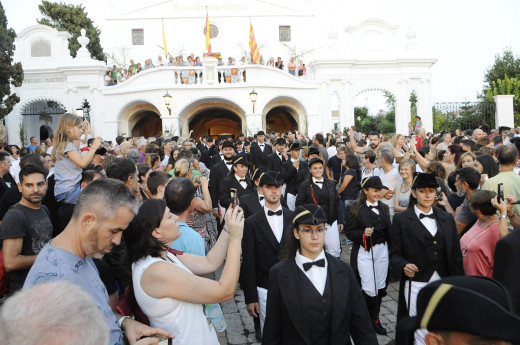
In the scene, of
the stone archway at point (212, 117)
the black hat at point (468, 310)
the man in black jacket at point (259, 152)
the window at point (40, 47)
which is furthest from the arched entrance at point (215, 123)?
the black hat at point (468, 310)

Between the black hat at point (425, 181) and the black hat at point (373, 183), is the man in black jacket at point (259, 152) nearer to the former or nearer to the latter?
the black hat at point (373, 183)

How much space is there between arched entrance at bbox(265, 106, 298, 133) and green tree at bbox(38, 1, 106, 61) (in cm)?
2018

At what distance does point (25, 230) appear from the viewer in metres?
3.88

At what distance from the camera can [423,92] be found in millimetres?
26891

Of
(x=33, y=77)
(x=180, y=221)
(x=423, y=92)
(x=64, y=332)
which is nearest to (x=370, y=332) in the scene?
(x=180, y=221)

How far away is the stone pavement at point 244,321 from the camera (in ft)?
16.8

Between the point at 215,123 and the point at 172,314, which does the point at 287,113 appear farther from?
the point at 172,314

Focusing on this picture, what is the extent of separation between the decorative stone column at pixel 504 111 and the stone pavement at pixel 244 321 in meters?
17.3

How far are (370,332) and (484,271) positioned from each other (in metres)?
1.66

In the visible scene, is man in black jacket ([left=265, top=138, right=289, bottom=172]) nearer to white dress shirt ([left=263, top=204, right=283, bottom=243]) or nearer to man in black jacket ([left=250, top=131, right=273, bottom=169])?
man in black jacket ([left=250, top=131, right=273, bottom=169])

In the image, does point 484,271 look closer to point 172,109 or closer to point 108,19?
point 172,109

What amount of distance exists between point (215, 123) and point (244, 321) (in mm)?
32546

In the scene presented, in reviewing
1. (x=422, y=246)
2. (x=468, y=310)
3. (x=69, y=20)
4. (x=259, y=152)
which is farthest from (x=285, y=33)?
(x=468, y=310)

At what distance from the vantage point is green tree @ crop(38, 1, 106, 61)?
41.2 metres
